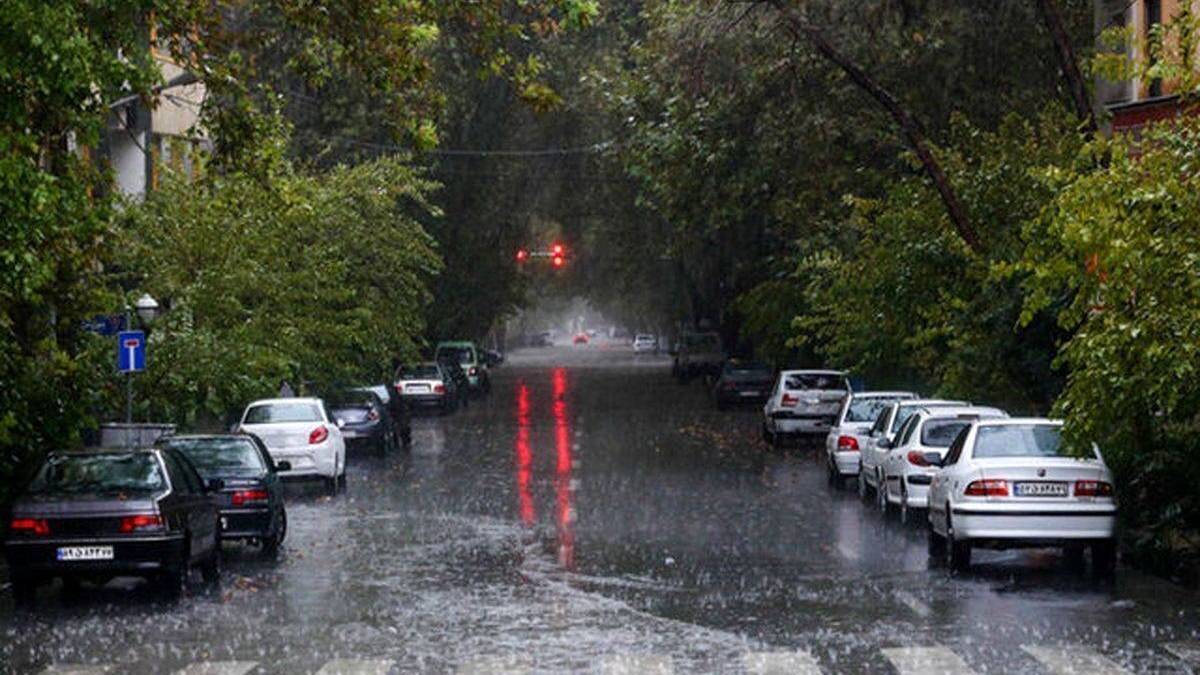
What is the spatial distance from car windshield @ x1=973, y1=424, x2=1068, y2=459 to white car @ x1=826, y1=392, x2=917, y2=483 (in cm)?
1003

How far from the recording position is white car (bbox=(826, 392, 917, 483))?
104 feet

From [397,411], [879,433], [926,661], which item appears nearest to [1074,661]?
[926,661]

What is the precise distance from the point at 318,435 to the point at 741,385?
29.7m

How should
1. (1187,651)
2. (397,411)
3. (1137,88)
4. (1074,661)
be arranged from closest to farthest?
(1074,661) → (1187,651) → (1137,88) → (397,411)

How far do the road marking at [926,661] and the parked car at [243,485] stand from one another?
9851mm

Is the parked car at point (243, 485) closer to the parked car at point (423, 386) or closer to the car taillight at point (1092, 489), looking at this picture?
the car taillight at point (1092, 489)

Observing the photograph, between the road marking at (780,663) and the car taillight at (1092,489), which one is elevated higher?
the car taillight at (1092,489)

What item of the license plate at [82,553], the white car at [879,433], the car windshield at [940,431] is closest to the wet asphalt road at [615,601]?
the license plate at [82,553]

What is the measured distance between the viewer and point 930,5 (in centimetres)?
3812

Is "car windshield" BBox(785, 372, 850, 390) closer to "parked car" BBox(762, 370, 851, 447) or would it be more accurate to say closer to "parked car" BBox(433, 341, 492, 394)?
"parked car" BBox(762, 370, 851, 447)

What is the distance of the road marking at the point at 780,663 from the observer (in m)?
13.5

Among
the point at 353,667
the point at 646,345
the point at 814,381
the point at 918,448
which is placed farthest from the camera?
the point at 646,345

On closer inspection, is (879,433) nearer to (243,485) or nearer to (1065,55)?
(1065,55)

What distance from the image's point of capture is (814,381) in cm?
4397
